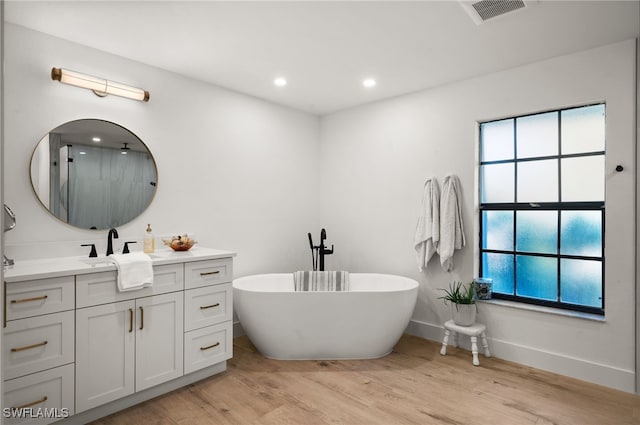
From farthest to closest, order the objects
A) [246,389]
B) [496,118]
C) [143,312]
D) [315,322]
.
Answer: [496,118]
[315,322]
[246,389]
[143,312]

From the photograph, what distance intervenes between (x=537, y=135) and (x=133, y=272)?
133 inches

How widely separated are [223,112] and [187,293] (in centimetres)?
186

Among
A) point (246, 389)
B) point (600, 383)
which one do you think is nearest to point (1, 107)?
point (246, 389)

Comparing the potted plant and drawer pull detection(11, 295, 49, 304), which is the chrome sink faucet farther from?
the potted plant

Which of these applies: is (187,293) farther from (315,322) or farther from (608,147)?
(608,147)

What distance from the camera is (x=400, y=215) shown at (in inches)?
155

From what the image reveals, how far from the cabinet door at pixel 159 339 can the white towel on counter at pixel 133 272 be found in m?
0.14

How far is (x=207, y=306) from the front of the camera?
2.83m

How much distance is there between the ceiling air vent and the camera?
2.17 m

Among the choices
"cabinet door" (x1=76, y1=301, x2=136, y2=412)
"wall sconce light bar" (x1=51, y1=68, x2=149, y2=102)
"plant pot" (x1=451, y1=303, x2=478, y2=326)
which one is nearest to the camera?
"cabinet door" (x1=76, y1=301, x2=136, y2=412)

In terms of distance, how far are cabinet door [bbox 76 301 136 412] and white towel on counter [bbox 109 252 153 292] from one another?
0.13 m

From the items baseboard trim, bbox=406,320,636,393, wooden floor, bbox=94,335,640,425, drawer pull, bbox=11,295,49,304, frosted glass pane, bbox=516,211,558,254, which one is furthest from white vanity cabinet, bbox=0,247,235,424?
frosted glass pane, bbox=516,211,558,254

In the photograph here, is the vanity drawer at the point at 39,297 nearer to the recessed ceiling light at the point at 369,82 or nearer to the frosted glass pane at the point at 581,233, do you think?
the recessed ceiling light at the point at 369,82

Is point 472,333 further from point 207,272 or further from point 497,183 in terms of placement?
point 207,272
